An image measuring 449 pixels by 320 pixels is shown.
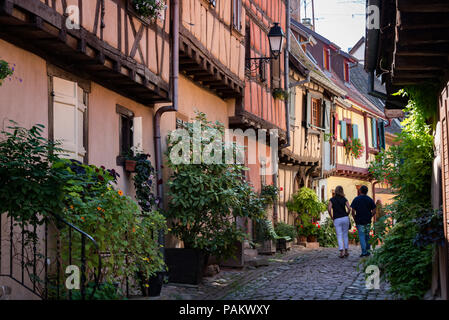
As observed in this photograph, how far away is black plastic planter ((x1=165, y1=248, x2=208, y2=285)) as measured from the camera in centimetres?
1046

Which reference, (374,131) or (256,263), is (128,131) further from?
(374,131)

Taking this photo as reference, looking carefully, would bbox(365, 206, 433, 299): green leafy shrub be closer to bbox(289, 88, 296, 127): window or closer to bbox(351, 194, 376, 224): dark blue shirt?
bbox(351, 194, 376, 224): dark blue shirt

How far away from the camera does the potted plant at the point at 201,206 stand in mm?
10578

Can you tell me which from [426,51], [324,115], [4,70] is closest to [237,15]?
[426,51]

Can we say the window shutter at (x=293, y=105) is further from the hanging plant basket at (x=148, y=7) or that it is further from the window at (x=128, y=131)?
the hanging plant basket at (x=148, y=7)

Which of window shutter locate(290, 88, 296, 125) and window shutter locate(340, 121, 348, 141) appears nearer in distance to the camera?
window shutter locate(290, 88, 296, 125)

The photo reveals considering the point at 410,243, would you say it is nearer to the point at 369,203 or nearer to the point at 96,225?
the point at 96,225

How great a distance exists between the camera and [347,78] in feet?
105

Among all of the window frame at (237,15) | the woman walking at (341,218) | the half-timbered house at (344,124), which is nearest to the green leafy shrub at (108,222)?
the woman walking at (341,218)

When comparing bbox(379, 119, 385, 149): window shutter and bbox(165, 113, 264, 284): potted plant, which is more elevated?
bbox(379, 119, 385, 149): window shutter

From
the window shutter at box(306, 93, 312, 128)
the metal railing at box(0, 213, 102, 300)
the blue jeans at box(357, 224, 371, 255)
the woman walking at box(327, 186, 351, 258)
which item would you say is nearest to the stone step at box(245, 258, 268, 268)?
the woman walking at box(327, 186, 351, 258)

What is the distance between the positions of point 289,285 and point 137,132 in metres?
3.41

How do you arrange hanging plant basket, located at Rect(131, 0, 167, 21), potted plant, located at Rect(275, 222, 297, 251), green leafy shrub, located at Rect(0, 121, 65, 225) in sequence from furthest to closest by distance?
1. potted plant, located at Rect(275, 222, 297, 251)
2. hanging plant basket, located at Rect(131, 0, 167, 21)
3. green leafy shrub, located at Rect(0, 121, 65, 225)
